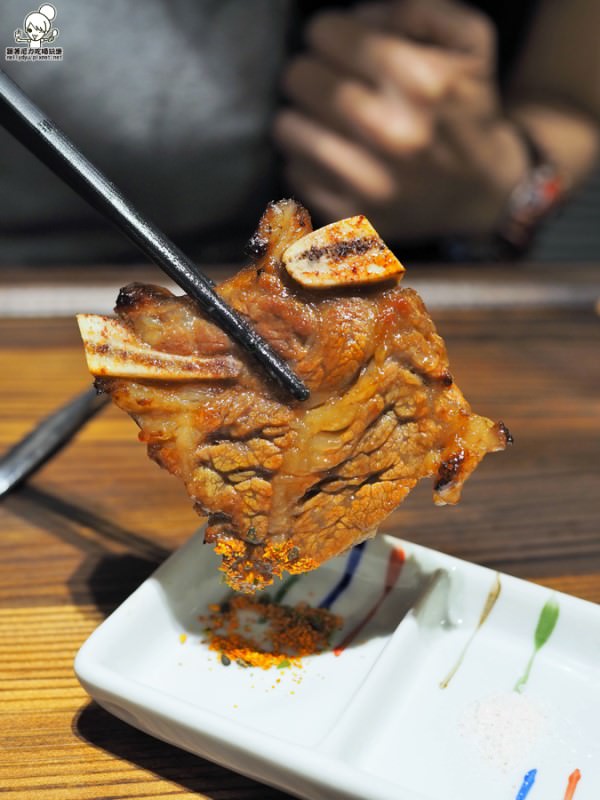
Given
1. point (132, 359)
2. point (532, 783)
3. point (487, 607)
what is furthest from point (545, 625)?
point (132, 359)

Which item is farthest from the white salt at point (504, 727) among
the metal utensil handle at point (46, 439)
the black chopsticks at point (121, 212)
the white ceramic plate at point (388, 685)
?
the metal utensil handle at point (46, 439)

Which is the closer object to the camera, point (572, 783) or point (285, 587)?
point (572, 783)

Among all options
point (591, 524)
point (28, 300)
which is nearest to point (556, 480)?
point (591, 524)

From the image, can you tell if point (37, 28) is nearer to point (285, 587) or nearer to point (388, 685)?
point (285, 587)

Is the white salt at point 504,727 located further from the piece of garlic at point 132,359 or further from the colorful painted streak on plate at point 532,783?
the piece of garlic at point 132,359

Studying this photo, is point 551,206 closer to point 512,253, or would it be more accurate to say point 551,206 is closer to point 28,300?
point 512,253
